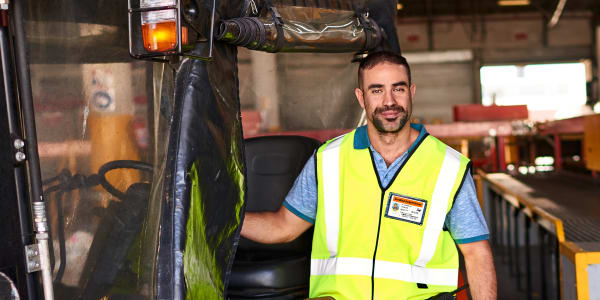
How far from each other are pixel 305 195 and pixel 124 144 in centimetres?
108

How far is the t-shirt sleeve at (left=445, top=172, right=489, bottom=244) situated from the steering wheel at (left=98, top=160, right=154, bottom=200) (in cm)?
120

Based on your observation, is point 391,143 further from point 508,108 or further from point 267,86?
point 508,108

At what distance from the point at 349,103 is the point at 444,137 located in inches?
470

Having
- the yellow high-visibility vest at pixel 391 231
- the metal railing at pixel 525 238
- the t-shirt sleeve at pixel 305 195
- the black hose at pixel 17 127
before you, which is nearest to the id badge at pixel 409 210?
the yellow high-visibility vest at pixel 391 231

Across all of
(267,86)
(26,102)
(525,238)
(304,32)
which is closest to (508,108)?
(525,238)

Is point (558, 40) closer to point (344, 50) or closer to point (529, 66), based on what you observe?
point (529, 66)

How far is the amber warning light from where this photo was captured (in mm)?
1320

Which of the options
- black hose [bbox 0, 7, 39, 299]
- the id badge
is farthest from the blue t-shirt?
black hose [bbox 0, 7, 39, 299]

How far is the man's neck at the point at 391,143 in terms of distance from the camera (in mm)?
2455

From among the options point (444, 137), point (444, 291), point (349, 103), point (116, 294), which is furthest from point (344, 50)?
point (444, 137)

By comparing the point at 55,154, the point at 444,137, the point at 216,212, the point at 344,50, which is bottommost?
the point at 444,137

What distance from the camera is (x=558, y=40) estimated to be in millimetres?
21562

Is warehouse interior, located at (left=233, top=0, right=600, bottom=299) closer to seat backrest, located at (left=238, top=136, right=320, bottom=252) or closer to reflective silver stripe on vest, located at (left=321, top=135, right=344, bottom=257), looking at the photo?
seat backrest, located at (left=238, top=136, right=320, bottom=252)

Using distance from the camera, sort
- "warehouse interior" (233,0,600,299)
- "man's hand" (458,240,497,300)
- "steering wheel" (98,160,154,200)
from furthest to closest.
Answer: "warehouse interior" (233,0,600,299) → "man's hand" (458,240,497,300) → "steering wheel" (98,160,154,200)
